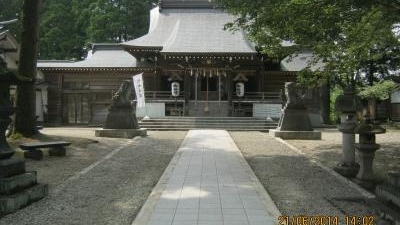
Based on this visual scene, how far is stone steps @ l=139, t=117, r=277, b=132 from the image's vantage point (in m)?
24.2

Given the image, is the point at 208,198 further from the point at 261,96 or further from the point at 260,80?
the point at 260,80

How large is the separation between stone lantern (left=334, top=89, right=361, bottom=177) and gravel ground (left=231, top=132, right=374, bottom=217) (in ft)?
1.53

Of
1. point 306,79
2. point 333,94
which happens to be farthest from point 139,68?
point 333,94

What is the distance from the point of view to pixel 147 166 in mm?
10758

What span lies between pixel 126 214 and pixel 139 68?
940 inches

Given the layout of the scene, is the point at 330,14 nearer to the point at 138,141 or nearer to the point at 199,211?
the point at 199,211

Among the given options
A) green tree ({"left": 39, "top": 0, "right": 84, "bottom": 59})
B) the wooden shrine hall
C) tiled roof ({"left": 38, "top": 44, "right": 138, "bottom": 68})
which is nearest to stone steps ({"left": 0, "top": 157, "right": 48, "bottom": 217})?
the wooden shrine hall

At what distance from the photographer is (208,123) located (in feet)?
82.1

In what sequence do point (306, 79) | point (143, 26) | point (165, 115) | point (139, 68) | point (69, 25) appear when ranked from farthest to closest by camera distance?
point (143, 26) < point (69, 25) < point (139, 68) < point (165, 115) < point (306, 79)

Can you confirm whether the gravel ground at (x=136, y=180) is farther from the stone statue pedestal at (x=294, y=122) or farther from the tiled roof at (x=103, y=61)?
the tiled roof at (x=103, y=61)

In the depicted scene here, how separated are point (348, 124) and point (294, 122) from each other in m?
9.58

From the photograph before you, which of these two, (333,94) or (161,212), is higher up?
(333,94)

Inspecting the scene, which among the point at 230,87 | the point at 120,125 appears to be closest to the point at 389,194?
the point at 120,125

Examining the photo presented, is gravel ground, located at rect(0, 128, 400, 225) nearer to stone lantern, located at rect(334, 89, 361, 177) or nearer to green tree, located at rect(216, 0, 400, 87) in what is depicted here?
stone lantern, located at rect(334, 89, 361, 177)
